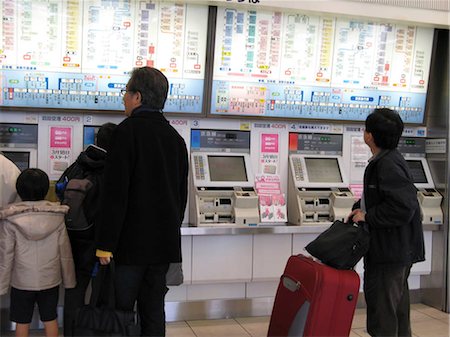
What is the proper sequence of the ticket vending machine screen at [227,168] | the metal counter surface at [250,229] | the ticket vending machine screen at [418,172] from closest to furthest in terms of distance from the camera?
the metal counter surface at [250,229], the ticket vending machine screen at [227,168], the ticket vending machine screen at [418,172]

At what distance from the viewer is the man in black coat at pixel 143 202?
7.94 ft

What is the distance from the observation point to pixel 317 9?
4.02 metres

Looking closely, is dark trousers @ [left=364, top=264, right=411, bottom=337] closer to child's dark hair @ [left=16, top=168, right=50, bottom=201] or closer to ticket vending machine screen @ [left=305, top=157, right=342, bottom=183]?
ticket vending machine screen @ [left=305, top=157, right=342, bottom=183]

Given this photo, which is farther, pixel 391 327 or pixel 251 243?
pixel 251 243

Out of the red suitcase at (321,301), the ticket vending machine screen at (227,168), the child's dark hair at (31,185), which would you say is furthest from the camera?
the ticket vending machine screen at (227,168)

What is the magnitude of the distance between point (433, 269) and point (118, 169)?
11.0ft

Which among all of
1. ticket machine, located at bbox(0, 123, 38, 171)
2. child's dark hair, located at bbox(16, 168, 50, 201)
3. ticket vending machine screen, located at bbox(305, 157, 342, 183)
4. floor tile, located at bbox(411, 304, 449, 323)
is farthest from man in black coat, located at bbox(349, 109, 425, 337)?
ticket machine, located at bbox(0, 123, 38, 171)

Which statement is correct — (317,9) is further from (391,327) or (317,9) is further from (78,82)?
(391,327)

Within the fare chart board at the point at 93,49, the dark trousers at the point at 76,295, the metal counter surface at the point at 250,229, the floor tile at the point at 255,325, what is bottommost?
the floor tile at the point at 255,325

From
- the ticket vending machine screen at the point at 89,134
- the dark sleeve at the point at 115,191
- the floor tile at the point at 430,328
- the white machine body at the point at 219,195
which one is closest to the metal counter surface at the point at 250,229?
the white machine body at the point at 219,195

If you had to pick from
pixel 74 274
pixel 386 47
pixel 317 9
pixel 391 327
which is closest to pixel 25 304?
pixel 74 274

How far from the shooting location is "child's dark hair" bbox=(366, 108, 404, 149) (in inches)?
113

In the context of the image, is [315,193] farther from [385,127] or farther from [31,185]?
[31,185]

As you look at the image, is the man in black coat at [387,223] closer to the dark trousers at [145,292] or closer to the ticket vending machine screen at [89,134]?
the dark trousers at [145,292]
